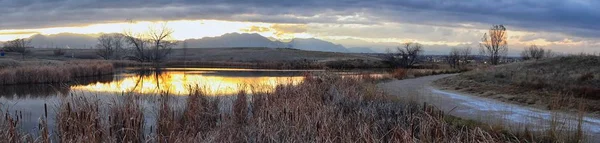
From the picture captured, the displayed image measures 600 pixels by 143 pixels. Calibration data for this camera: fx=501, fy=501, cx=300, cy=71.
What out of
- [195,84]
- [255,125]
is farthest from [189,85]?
[255,125]

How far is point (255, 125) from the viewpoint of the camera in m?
11.0

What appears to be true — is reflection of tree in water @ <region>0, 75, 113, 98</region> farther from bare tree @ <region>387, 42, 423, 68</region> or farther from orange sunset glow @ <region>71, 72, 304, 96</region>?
bare tree @ <region>387, 42, 423, 68</region>

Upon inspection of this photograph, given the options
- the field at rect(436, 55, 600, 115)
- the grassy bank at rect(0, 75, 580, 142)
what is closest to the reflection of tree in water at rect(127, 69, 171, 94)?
the grassy bank at rect(0, 75, 580, 142)

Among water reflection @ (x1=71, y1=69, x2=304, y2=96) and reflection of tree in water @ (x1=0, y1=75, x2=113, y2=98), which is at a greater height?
water reflection @ (x1=71, y1=69, x2=304, y2=96)

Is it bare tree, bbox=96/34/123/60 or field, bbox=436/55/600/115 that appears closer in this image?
field, bbox=436/55/600/115

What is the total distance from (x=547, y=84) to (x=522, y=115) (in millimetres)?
9648

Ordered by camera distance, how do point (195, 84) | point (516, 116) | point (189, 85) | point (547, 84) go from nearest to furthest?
point (516, 116) < point (189, 85) < point (195, 84) < point (547, 84)

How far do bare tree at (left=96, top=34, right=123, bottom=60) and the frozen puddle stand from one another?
9493 cm

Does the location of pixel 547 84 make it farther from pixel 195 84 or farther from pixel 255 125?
pixel 255 125

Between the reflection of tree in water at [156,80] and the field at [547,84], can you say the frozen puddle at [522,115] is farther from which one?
the reflection of tree in water at [156,80]

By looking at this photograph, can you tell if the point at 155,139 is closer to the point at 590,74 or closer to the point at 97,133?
the point at 97,133

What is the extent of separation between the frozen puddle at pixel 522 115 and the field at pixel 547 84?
0.61m

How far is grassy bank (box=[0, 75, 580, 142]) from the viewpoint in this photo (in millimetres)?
9023

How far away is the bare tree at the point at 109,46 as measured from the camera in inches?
4166
